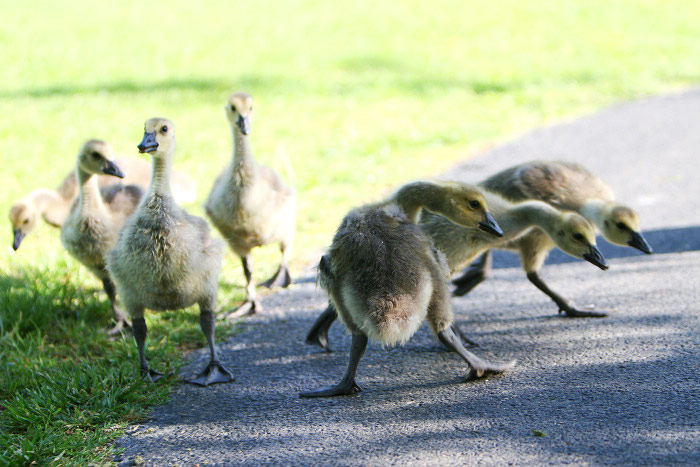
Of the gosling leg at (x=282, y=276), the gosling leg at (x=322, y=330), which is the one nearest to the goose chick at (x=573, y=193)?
the gosling leg at (x=322, y=330)

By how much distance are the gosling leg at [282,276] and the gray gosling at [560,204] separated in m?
1.46

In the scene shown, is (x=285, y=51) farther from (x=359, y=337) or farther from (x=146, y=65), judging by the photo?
(x=359, y=337)

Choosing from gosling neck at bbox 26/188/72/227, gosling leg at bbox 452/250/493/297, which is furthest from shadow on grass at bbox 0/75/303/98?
gosling leg at bbox 452/250/493/297

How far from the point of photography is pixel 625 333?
4895 mm

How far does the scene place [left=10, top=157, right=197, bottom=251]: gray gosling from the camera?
623 cm

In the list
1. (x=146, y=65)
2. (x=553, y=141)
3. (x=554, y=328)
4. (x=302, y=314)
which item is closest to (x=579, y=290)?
(x=554, y=328)

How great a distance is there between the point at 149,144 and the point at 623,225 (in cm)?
322

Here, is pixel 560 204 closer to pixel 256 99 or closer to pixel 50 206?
pixel 50 206

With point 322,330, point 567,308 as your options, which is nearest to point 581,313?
point 567,308

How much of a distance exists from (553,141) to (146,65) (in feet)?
30.4

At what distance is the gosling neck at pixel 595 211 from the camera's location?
5332 millimetres

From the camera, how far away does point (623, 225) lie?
523cm

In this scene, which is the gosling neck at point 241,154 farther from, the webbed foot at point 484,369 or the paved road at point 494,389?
the webbed foot at point 484,369

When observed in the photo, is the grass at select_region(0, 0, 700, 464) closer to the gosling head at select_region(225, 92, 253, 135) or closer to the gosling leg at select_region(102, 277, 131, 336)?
the gosling leg at select_region(102, 277, 131, 336)
